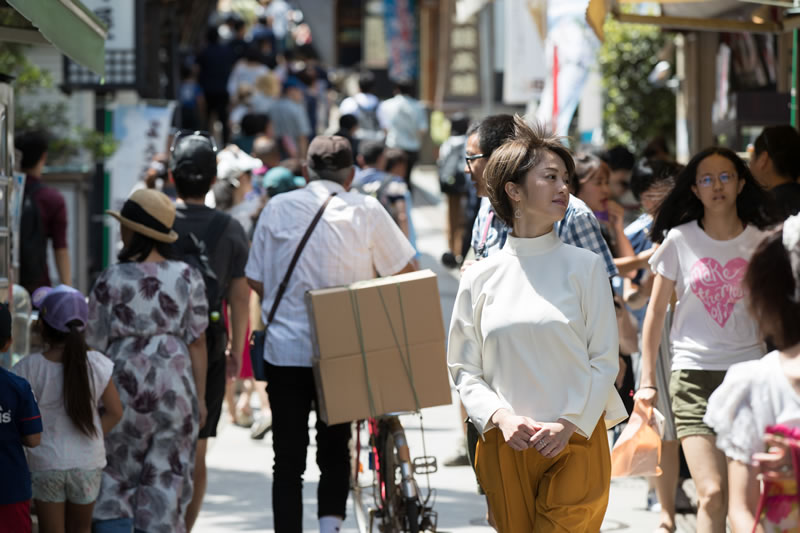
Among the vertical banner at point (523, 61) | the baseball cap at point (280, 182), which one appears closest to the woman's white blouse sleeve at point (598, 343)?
the baseball cap at point (280, 182)

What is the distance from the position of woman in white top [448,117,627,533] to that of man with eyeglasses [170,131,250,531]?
2.37 meters

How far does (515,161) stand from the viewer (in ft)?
15.6

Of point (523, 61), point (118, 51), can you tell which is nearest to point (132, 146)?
point (118, 51)

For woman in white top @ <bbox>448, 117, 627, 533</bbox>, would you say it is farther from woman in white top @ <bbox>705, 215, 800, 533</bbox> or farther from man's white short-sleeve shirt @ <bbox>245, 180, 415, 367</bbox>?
man's white short-sleeve shirt @ <bbox>245, 180, 415, 367</bbox>

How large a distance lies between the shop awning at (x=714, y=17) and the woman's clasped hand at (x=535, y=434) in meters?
3.86

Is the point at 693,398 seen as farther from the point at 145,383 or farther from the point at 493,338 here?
the point at 145,383

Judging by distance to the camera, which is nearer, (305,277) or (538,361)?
(538,361)

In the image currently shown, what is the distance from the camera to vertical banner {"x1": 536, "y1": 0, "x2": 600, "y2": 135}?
387 inches

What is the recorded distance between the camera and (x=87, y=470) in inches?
234

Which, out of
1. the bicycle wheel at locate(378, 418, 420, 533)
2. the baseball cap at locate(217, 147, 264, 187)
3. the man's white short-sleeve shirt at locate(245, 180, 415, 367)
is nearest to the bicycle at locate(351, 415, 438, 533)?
the bicycle wheel at locate(378, 418, 420, 533)

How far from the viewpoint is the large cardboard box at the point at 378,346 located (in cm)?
594

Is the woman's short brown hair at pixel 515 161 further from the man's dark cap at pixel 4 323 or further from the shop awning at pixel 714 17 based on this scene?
the shop awning at pixel 714 17

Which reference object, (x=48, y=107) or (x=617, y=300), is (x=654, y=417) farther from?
(x=48, y=107)

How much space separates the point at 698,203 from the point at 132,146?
9421mm
